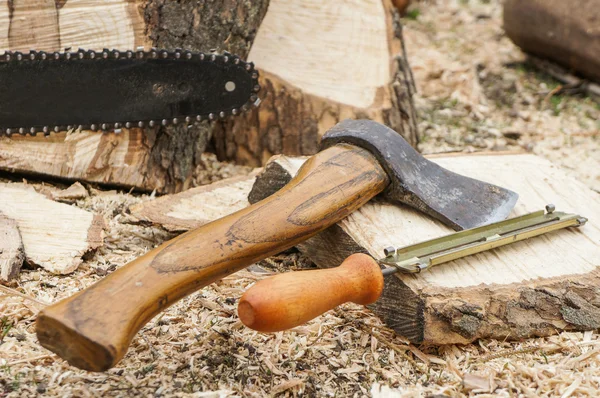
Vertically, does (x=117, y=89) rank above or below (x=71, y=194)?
above

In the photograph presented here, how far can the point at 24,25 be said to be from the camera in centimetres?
252

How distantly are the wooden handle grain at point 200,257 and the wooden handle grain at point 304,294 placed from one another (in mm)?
177

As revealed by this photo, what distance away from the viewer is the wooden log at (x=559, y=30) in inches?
160

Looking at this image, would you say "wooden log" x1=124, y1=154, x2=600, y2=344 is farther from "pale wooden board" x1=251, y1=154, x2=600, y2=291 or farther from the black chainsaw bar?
the black chainsaw bar

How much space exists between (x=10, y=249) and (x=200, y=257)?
77 cm

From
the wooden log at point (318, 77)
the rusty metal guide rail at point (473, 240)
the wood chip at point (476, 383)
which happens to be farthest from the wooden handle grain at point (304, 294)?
the wooden log at point (318, 77)

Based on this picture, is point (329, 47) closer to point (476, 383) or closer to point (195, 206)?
point (195, 206)

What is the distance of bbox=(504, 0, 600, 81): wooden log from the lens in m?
4.06

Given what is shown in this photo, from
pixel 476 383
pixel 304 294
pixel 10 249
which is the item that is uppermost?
pixel 304 294

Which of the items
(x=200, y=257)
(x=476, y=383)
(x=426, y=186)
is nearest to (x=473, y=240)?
(x=426, y=186)

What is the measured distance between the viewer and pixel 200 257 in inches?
64.1

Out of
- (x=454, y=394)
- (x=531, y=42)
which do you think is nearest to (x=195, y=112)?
(x=454, y=394)

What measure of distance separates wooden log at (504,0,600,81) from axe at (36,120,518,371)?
7.41 ft

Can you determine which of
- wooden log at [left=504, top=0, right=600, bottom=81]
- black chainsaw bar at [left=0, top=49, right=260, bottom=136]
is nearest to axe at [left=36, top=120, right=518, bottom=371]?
black chainsaw bar at [left=0, top=49, right=260, bottom=136]
